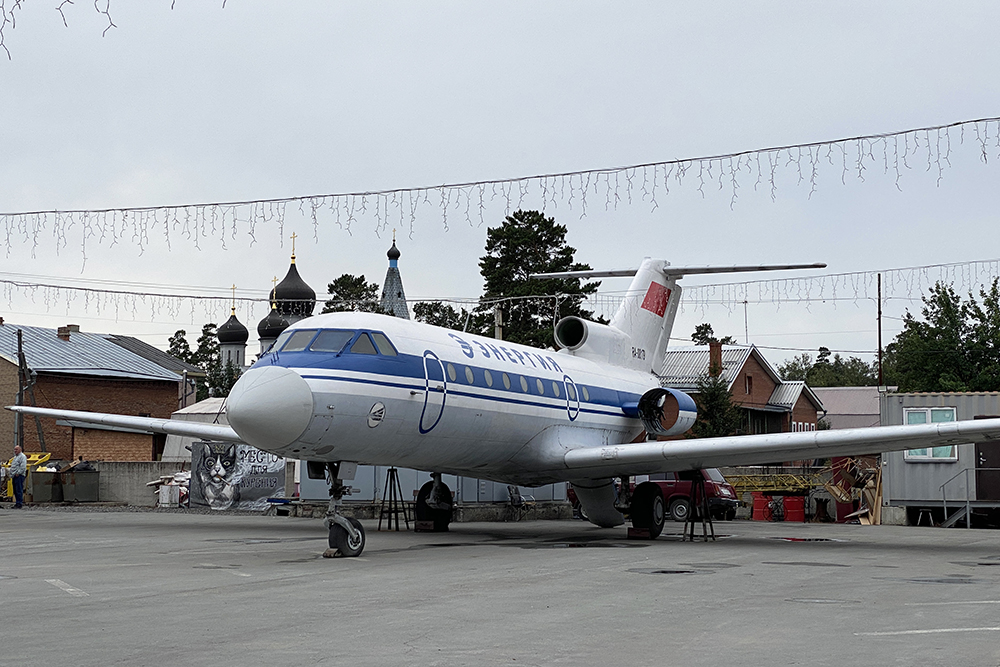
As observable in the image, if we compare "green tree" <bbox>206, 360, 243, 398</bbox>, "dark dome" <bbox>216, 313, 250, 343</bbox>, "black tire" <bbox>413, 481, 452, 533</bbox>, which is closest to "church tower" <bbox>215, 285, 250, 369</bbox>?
"dark dome" <bbox>216, 313, 250, 343</bbox>

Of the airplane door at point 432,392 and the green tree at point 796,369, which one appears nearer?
the airplane door at point 432,392

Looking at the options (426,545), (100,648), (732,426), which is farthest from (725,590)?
(732,426)

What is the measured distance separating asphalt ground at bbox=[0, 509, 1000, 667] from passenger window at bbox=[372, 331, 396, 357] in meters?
3.03

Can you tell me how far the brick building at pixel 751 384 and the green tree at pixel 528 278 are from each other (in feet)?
24.4

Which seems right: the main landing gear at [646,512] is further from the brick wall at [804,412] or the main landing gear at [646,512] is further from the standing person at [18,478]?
the brick wall at [804,412]

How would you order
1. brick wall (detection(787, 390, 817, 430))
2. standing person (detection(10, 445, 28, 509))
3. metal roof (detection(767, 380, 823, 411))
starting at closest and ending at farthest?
1. standing person (detection(10, 445, 28, 509))
2. metal roof (detection(767, 380, 823, 411))
3. brick wall (detection(787, 390, 817, 430))

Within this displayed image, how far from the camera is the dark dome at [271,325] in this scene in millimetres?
85375

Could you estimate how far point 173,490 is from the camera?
1332 inches

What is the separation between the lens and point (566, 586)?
11.6m

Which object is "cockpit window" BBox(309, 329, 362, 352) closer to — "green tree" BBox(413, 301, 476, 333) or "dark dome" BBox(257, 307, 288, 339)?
"green tree" BBox(413, 301, 476, 333)

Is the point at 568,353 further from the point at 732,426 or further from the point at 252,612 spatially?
the point at 732,426

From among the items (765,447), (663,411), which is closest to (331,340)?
(765,447)

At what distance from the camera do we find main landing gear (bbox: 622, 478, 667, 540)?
20547 millimetres

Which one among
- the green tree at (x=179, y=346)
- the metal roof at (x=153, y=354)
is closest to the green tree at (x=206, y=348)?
the green tree at (x=179, y=346)
